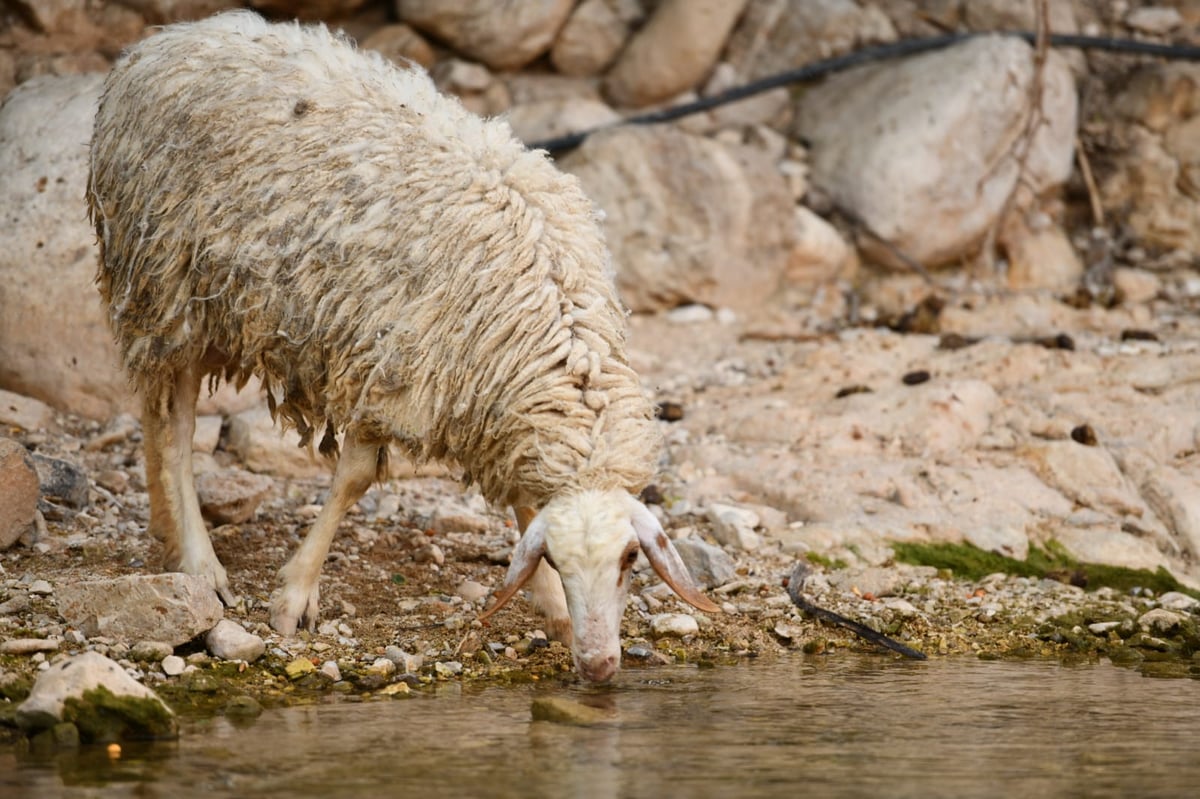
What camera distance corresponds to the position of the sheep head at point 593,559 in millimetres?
4965

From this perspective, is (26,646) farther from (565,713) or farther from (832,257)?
(832,257)

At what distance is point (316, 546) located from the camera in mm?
5777

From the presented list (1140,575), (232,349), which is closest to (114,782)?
(232,349)

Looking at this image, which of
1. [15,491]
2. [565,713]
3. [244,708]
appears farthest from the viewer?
[15,491]

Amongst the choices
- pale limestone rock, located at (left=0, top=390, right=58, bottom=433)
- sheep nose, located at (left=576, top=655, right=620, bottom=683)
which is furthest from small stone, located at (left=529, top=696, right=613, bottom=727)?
pale limestone rock, located at (left=0, top=390, right=58, bottom=433)

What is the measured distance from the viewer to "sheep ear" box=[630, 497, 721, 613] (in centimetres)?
503

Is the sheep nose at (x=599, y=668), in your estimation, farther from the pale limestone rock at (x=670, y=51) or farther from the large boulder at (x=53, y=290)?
the pale limestone rock at (x=670, y=51)

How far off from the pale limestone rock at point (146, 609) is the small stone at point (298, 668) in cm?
32

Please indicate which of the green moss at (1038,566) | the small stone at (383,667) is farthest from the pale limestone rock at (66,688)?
the green moss at (1038,566)

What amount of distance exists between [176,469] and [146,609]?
114cm

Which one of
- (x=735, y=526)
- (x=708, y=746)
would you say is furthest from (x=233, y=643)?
(x=735, y=526)

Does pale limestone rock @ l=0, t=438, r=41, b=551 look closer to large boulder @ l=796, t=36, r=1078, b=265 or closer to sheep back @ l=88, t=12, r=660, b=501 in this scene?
sheep back @ l=88, t=12, r=660, b=501

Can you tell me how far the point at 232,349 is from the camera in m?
5.87

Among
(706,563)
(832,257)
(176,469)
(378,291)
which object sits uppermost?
(832,257)
